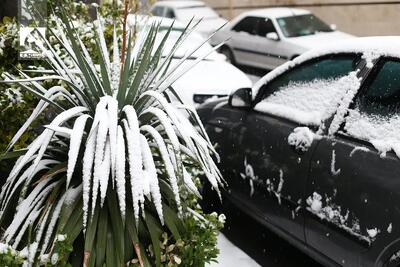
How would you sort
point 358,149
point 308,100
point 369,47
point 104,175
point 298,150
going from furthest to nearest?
point 308,100 < point 298,150 < point 369,47 < point 358,149 < point 104,175

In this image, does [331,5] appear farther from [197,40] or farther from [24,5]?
[24,5]

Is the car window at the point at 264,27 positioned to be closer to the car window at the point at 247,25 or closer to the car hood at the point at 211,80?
the car window at the point at 247,25

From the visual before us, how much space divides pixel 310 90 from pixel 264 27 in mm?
9533

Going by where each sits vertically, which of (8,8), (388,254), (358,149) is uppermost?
(8,8)

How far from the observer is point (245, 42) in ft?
44.4

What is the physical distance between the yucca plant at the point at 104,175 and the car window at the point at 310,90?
3.63 ft

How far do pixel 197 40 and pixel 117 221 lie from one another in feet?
23.9

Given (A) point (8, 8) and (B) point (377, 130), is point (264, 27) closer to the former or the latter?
(A) point (8, 8)

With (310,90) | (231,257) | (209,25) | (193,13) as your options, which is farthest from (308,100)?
(193,13)

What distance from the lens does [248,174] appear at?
426cm

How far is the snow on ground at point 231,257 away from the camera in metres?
4.07

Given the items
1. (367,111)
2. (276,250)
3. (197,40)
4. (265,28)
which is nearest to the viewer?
(367,111)

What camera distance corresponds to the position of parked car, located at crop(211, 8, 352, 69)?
40.0ft

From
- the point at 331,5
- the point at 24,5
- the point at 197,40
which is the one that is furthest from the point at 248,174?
the point at 331,5
